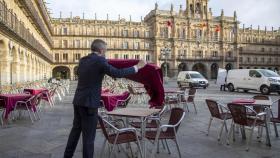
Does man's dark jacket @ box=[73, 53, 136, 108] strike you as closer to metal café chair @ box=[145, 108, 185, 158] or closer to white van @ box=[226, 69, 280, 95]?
metal café chair @ box=[145, 108, 185, 158]

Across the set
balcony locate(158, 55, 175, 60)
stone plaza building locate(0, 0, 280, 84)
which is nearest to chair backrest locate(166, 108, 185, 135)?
stone plaza building locate(0, 0, 280, 84)

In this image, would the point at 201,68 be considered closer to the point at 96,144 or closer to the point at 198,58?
the point at 198,58

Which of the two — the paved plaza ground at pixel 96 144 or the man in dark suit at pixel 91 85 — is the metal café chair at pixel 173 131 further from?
the man in dark suit at pixel 91 85

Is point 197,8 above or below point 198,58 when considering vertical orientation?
above

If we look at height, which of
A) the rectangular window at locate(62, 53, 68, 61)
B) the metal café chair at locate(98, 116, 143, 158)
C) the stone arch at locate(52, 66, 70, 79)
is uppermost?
the rectangular window at locate(62, 53, 68, 61)

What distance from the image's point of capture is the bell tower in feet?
247

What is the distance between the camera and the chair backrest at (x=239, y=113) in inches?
251

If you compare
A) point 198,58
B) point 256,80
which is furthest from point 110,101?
point 198,58

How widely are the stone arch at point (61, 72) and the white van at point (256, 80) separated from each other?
161 feet

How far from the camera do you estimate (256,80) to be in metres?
22.0

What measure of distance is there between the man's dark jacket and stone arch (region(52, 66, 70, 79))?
65.5 m

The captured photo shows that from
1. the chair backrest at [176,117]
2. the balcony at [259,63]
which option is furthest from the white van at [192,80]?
the balcony at [259,63]

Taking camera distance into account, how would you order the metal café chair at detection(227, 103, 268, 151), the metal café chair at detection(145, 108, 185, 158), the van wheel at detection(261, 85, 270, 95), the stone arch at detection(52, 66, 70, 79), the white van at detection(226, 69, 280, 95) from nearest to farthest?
1. the metal café chair at detection(145, 108, 185, 158)
2. the metal café chair at detection(227, 103, 268, 151)
3. the white van at detection(226, 69, 280, 95)
4. the van wheel at detection(261, 85, 270, 95)
5. the stone arch at detection(52, 66, 70, 79)

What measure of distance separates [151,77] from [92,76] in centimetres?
123
